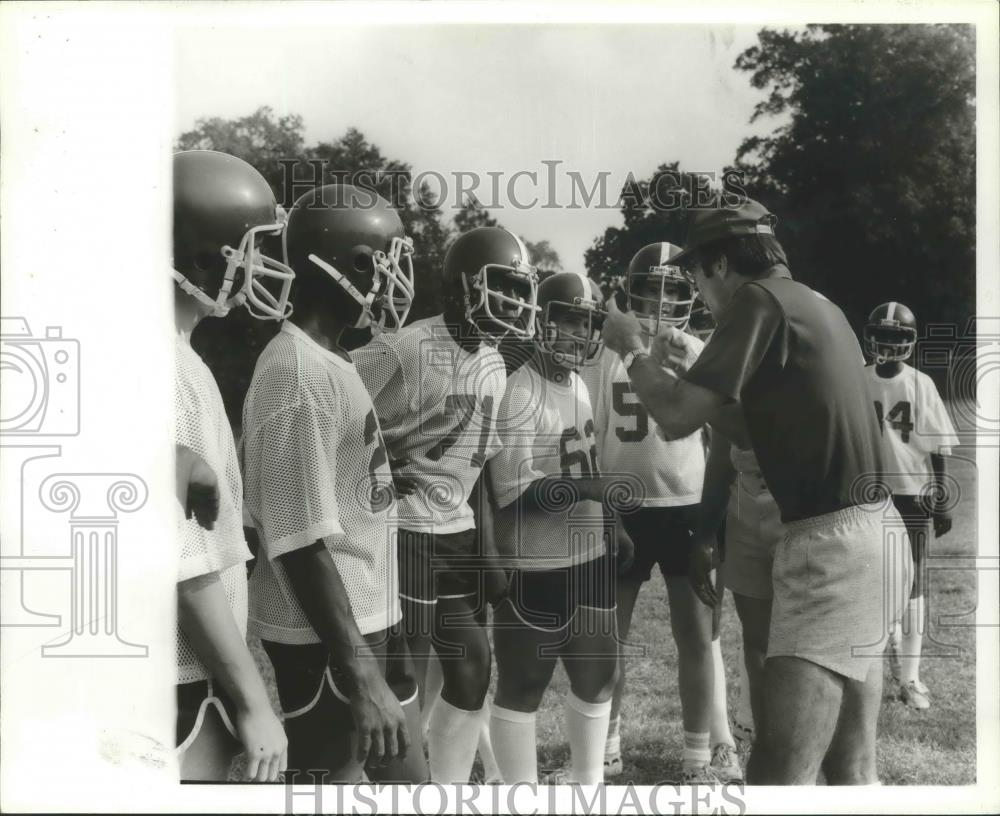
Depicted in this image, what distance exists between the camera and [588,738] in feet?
11.8

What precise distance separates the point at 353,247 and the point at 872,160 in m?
1.78

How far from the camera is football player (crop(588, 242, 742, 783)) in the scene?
368 centimetres

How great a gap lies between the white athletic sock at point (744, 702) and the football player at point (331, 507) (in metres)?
1.12

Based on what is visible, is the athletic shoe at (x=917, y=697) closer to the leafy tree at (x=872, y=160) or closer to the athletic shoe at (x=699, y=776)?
the athletic shoe at (x=699, y=776)

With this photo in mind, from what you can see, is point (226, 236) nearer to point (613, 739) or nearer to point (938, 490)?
point (613, 739)

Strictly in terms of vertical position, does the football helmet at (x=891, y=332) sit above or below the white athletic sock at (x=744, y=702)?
above

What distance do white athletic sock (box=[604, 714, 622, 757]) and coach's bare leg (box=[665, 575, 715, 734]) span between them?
23cm

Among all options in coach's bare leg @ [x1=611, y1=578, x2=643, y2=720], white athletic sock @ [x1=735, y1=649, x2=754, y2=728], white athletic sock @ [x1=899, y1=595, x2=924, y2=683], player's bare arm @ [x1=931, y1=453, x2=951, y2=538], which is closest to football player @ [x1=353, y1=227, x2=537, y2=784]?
coach's bare leg @ [x1=611, y1=578, x2=643, y2=720]

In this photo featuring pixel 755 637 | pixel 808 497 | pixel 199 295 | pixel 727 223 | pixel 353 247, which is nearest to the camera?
pixel 199 295

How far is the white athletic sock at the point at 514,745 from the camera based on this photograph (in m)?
3.63

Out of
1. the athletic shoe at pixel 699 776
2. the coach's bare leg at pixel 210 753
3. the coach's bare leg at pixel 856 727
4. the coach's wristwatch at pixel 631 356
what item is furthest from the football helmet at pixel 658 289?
the coach's bare leg at pixel 210 753

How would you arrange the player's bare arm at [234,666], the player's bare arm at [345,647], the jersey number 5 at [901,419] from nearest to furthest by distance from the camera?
the player's bare arm at [234,666] → the player's bare arm at [345,647] → the jersey number 5 at [901,419]

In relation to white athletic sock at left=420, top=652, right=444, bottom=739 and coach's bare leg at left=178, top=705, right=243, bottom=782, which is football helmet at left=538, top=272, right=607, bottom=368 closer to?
white athletic sock at left=420, top=652, right=444, bottom=739

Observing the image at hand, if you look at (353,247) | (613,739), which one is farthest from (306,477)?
(613,739)
